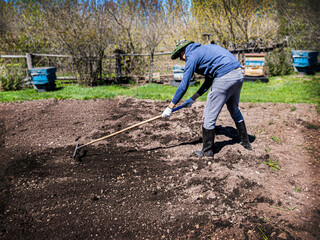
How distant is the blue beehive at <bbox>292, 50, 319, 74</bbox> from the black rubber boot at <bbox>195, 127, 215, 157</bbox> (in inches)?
287

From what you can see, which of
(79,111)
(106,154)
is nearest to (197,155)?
(106,154)

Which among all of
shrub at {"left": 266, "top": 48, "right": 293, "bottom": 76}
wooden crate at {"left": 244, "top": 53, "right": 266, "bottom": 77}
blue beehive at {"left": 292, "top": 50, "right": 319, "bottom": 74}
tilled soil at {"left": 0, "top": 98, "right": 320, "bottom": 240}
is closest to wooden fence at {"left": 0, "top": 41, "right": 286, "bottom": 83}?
shrub at {"left": 266, "top": 48, "right": 293, "bottom": 76}

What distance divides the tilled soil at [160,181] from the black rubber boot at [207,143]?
0.13 metres

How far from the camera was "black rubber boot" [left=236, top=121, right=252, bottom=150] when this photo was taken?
3777mm

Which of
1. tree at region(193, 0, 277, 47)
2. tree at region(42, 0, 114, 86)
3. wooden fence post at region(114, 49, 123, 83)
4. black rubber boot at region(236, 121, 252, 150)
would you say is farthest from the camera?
tree at region(193, 0, 277, 47)

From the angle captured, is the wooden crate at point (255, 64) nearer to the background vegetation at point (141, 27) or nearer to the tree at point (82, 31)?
the background vegetation at point (141, 27)

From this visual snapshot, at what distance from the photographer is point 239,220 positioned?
2504 millimetres

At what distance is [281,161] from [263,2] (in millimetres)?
10283

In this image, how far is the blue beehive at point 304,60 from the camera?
870 centimetres

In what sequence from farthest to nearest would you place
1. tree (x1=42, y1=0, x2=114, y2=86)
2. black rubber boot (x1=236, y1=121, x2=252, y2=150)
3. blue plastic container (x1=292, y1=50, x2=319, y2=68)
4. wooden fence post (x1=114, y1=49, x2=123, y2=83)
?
1. wooden fence post (x1=114, y1=49, x2=123, y2=83)
2. blue plastic container (x1=292, y1=50, x2=319, y2=68)
3. tree (x1=42, y1=0, x2=114, y2=86)
4. black rubber boot (x1=236, y1=121, x2=252, y2=150)

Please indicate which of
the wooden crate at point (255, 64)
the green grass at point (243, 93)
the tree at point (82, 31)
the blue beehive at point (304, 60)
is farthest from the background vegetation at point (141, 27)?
the wooden crate at point (255, 64)

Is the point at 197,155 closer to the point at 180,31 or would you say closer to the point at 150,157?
the point at 150,157

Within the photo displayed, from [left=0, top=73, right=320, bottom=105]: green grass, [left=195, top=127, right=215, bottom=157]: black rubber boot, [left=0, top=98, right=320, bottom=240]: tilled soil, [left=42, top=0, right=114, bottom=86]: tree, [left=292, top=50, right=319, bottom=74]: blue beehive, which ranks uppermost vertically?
[left=42, top=0, right=114, bottom=86]: tree

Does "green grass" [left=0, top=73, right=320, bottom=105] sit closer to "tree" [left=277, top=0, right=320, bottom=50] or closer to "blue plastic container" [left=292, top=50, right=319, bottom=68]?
"blue plastic container" [left=292, top=50, right=319, bottom=68]
